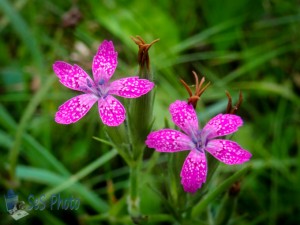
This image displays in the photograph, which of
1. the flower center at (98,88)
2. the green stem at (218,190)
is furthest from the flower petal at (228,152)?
the flower center at (98,88)

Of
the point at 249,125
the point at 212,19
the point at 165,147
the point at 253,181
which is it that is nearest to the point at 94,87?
the point at 165,147

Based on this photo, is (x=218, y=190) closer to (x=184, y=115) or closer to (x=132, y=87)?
(x=184, y=115)

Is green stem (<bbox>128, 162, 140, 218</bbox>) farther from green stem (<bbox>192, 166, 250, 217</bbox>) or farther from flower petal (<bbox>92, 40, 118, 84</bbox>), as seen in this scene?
flower petal (<bbox>92, 40, 118, 84</bbox>)

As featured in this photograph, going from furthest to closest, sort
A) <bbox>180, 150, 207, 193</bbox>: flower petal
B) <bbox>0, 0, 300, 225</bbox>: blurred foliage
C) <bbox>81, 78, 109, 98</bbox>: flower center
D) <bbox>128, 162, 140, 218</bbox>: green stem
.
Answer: <bbox>0, 0, 300, 225</bbox>: blurred foliage
<bbox>128, 162, 140, 218</bbox>: green stem
<bbox>81, 78, 109, 98</bbox>: flower center
<bbox>180, 150, 207, 193</bbox>: flower petal

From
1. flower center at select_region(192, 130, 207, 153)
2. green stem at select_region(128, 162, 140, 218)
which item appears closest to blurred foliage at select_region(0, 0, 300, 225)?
green stem at select_region(128, 162, 140, 218)

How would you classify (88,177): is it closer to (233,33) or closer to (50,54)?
(50,54)

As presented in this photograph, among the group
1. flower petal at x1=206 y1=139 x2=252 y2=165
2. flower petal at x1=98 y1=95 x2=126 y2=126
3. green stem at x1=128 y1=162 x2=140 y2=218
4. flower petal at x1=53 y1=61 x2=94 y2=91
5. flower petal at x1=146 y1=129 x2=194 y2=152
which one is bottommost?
green stem at x1=128 y1=162 x2=140 y2=218

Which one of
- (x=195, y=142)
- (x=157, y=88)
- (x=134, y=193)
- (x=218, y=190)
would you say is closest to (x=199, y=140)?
(x=195, y=142)
